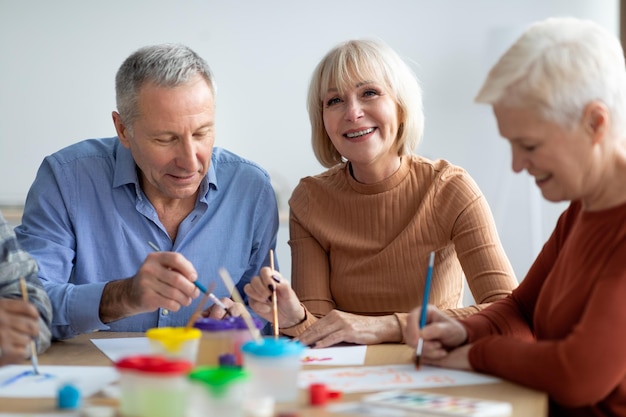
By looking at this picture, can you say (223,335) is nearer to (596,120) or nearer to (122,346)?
(122,346)

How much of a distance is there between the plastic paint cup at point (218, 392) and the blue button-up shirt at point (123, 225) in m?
1.02

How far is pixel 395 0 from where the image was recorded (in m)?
4.23

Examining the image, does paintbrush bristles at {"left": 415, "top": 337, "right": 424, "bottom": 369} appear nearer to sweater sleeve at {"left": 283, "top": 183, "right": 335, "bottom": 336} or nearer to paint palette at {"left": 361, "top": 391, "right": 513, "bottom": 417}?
paint palette at {"left": 361, "top": 391, "right": 513, "bottom": 417}

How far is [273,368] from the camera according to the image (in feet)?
4.30

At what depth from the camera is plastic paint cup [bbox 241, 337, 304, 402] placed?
4.23 feet

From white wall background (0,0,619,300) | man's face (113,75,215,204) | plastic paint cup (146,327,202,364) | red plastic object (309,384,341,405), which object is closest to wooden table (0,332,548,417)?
red plastic object (309,384,341,405)

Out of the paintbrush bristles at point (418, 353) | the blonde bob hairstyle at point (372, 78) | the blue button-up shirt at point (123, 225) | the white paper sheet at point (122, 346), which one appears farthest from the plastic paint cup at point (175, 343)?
the blonde bob hairstyle at point (372, 78)

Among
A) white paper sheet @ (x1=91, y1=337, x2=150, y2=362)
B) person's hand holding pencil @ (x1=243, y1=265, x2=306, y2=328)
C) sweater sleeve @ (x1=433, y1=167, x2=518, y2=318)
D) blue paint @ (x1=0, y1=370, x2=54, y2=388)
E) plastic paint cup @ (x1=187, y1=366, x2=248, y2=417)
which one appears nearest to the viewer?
plastic paint cup @ (x1=187, y1=366, x2=248, y2=417)

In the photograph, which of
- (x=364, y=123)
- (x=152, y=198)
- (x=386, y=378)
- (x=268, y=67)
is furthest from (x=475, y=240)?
(x=268, y=67)

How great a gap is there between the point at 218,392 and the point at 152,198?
1233 mm

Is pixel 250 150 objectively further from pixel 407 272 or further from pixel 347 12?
pixel 407 272

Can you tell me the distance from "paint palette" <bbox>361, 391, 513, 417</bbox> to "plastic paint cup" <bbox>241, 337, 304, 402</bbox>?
121 mm

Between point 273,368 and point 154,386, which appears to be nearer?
point 154,386

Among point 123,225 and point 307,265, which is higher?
point 123,225
